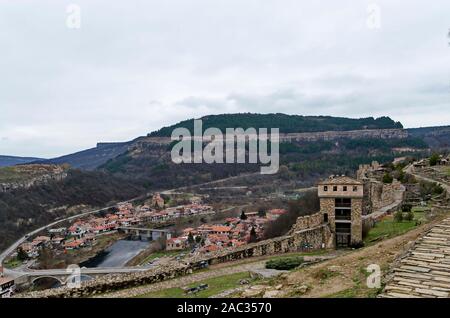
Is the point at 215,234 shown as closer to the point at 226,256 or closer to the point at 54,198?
the point at 226,256

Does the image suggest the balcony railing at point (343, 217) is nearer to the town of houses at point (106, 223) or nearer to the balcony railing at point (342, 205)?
the balcony railing at point (342, 205)

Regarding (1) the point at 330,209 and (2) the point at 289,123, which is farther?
(2) the point at 289,123

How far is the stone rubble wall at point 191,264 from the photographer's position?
24.4 ft

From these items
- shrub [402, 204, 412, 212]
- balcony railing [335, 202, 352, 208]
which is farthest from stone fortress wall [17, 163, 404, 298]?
shrub [402, 204, 412, 212]

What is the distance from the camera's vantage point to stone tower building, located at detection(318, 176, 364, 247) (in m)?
11.6

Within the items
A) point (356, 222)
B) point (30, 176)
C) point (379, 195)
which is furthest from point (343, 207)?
point (30, 176)

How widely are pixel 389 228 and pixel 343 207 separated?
1361 mm

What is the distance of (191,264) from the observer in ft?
29.5

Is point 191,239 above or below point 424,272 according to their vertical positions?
below

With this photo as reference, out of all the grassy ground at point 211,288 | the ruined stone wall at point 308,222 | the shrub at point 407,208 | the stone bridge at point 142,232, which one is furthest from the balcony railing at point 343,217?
the stone bridge at point 142,232

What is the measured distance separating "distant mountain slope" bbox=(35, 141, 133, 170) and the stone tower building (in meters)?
132

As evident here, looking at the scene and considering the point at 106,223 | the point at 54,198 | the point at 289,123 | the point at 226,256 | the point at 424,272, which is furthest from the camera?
the point at 289,123

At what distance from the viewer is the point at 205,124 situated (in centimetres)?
12369
